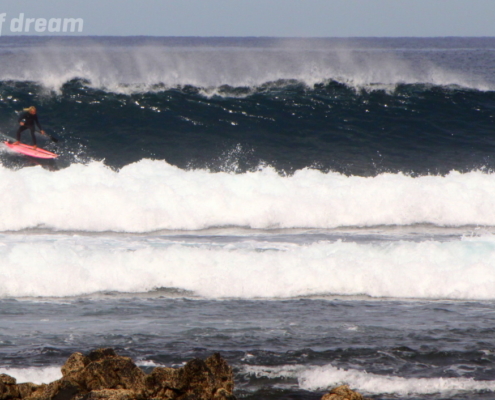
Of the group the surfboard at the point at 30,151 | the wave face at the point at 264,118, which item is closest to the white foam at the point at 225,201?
the surfboard at the point at 30,151

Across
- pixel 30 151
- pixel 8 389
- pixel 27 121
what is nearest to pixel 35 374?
pixel 8 389

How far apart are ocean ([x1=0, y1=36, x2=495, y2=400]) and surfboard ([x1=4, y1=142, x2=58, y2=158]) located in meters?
0.16

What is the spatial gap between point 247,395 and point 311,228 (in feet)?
22.8

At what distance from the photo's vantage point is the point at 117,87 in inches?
771

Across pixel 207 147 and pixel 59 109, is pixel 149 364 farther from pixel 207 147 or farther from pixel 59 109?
pixel 59 109

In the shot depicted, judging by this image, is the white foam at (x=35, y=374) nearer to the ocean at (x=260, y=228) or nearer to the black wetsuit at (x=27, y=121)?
the ocean at (x=260, y=228)

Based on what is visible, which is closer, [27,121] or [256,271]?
[256,271]

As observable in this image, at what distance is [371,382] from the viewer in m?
5.53

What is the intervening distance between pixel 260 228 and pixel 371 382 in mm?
6572

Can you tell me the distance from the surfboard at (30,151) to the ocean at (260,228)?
0.52 ft

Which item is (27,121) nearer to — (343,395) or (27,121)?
(27,121)

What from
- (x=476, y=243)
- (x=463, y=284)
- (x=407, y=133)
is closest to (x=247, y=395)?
(x=463, y=284)

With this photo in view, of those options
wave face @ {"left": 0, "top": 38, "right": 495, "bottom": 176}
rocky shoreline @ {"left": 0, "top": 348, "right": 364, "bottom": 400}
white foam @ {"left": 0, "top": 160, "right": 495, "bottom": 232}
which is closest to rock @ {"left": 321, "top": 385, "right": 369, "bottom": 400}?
rocky shoreline @ {"left": 0, "top": 348, "right": 364, "bottom": 400}

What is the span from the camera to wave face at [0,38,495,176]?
16125 millimetres
